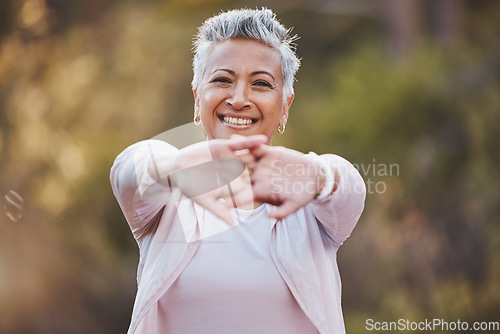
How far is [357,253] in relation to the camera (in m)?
5.07

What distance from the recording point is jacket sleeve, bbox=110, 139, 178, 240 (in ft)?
4.06

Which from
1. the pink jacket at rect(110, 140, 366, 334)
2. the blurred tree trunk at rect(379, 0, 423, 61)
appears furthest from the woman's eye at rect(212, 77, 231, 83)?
the blurred tree trunk at rect(379, 0, 423, 61)

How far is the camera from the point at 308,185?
1.24m

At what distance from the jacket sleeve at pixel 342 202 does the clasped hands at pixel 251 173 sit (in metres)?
0.04

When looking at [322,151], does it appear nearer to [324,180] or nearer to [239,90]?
[239,90]

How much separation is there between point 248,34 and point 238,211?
434 mm

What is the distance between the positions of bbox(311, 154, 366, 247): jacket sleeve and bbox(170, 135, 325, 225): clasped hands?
0.04m

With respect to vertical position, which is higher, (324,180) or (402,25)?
(402,25)

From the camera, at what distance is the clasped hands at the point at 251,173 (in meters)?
1.17

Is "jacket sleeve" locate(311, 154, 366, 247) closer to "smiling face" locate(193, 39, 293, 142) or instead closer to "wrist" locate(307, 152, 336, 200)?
"wrist" locate(307, 152, 336, 200)

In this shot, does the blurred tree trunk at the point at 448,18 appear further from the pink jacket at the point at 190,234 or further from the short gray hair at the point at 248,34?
the pink jacket at the point at 190,234

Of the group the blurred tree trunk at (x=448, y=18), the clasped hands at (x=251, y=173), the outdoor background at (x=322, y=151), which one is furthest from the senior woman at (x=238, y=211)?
the blurred tree trunk at (x=448, y=18)

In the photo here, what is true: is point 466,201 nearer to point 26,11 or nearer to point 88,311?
point 88,311

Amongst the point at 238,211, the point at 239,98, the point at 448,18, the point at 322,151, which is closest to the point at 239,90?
the point at 239,98
